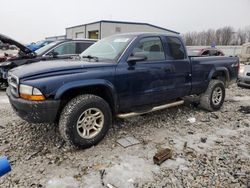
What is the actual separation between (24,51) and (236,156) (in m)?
6.08

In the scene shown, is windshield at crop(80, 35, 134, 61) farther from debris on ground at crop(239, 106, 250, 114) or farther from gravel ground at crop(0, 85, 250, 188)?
debris on ground at crop(239, 106, 250, 114)

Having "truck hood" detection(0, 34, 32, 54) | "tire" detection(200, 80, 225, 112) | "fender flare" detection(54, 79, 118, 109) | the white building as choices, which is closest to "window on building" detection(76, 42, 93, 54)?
"truck hood" detection(0, 34, 32, 54)

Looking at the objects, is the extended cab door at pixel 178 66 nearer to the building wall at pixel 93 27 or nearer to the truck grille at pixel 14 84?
the truck grille at pixel 14 84

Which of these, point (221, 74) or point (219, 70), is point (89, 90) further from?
point (221, 74)

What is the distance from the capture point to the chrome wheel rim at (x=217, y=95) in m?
6.09

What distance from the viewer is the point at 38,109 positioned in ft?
11.1

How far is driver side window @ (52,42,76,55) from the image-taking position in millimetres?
8016

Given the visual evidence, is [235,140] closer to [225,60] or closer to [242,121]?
[242,121]

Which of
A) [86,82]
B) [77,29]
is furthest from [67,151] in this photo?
[77,29]

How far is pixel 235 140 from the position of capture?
441cm

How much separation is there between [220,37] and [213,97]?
3037 inches

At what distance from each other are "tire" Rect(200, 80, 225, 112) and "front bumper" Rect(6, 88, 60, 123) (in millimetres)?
3834

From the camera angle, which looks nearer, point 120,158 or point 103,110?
point 120,158

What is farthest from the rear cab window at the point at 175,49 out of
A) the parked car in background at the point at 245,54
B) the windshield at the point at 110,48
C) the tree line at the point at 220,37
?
the tree line at the point at 220,37
